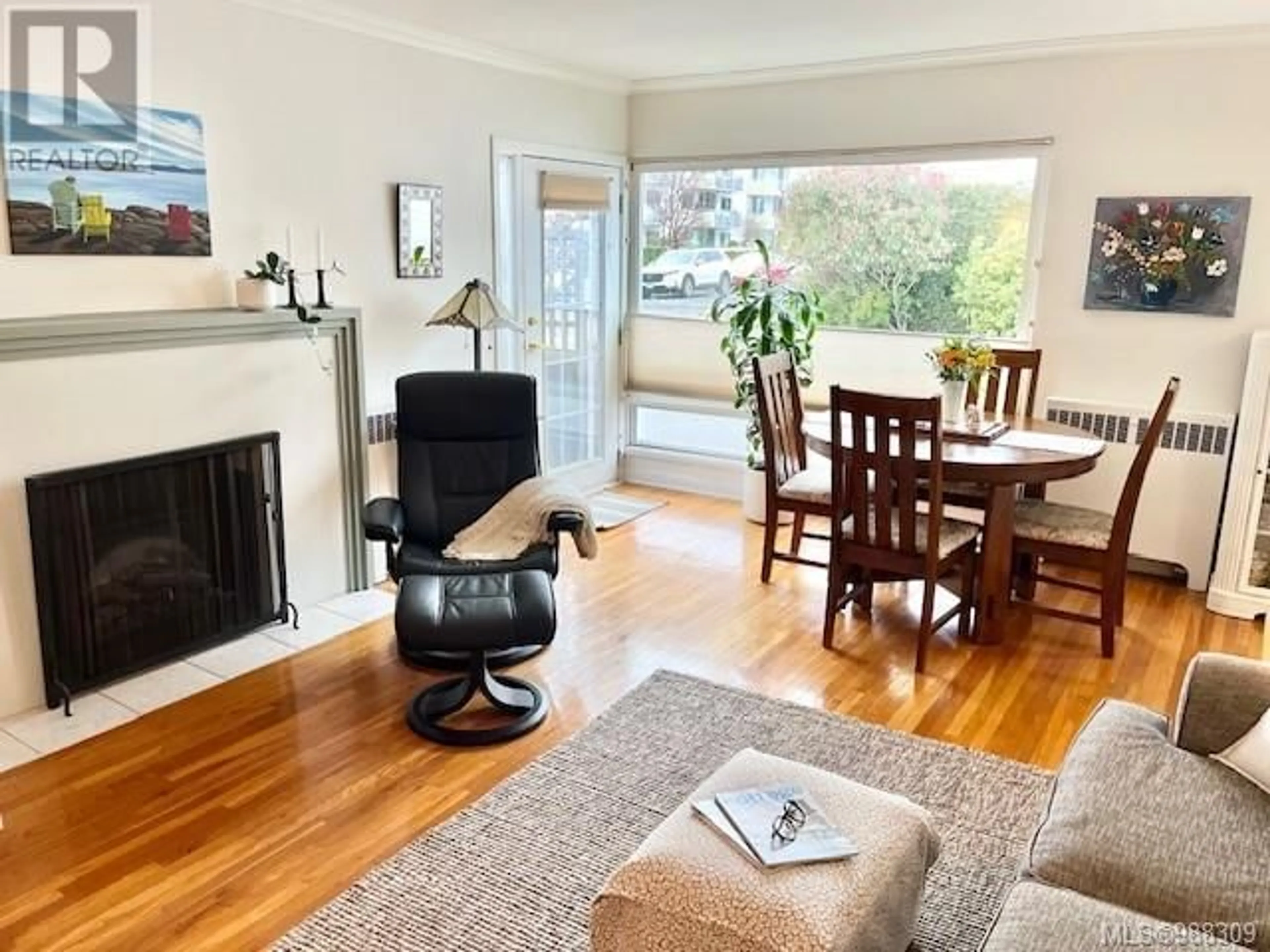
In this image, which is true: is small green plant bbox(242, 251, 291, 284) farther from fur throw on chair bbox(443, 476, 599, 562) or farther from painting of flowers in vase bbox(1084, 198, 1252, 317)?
painting of flowers in vase bbox(1084, 198, 1252, 317)

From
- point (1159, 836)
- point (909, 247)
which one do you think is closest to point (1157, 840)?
point (1159, 836)

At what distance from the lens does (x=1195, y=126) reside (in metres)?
4.16

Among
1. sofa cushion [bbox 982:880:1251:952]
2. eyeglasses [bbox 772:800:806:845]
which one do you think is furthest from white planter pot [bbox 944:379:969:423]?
sofa cushion [bbox 982:880:1251:952]

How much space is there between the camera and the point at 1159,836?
181 cm

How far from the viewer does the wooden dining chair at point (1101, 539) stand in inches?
138

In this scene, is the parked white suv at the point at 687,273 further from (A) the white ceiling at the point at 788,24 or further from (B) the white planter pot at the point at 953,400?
(B) the white planter pot at the point at 953,400

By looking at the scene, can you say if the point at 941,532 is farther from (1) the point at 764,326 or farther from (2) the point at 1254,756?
(1) the point at 764,326

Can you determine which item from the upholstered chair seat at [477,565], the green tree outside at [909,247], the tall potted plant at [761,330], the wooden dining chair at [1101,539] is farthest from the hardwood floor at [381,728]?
the green tree outside at [909,247]

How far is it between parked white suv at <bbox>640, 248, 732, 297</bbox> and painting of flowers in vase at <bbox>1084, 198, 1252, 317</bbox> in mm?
2055

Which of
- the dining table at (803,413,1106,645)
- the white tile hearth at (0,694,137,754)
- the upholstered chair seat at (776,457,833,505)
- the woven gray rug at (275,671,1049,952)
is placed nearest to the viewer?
the woven gray rug at (275,671,1049,952)

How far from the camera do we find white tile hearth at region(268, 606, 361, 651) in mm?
3705

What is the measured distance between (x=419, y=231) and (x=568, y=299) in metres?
1.29

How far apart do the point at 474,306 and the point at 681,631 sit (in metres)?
1.72

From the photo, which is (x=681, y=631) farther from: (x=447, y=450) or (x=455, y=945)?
(x=455, y=945)
